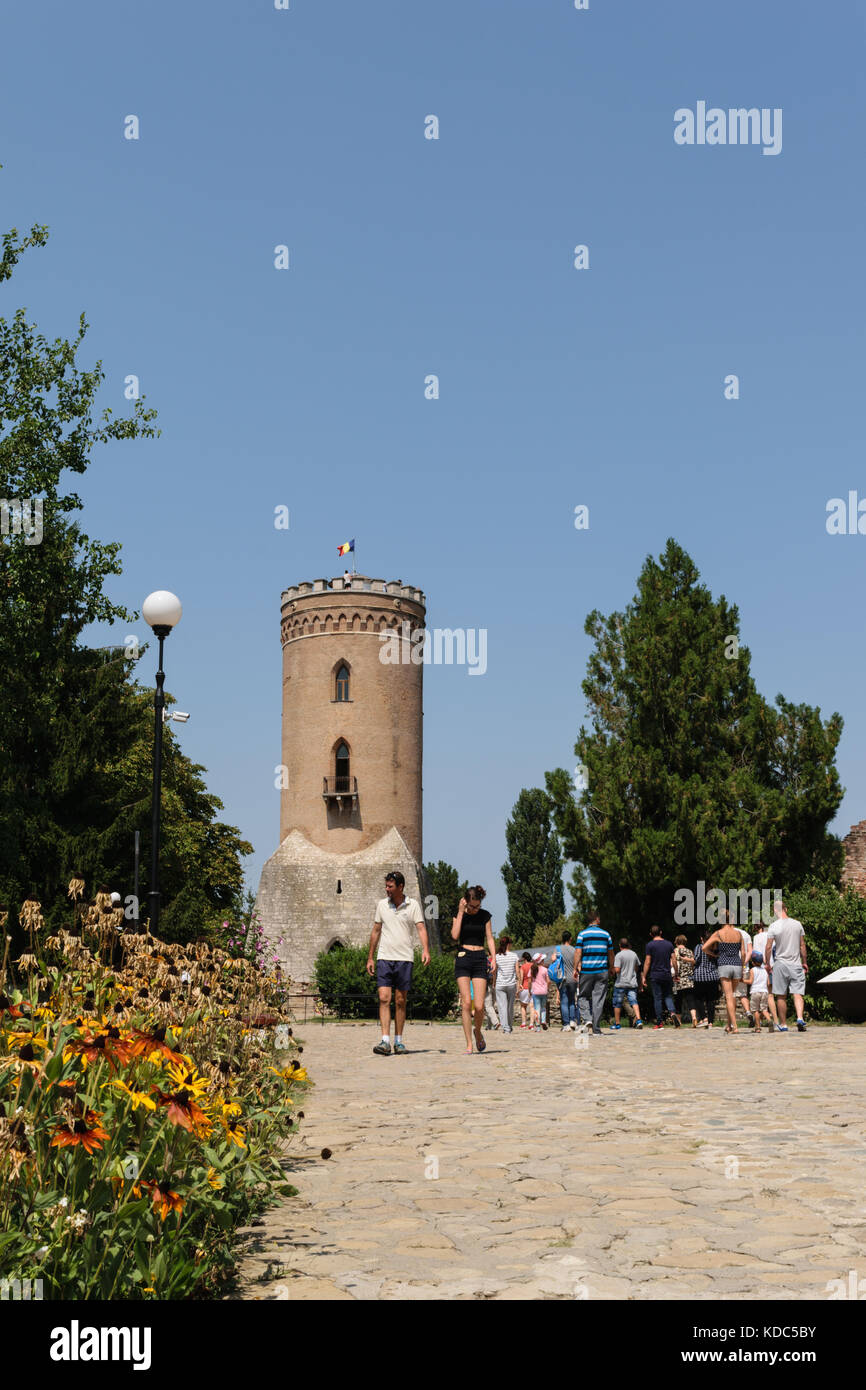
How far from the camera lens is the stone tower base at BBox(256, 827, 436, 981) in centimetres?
4712

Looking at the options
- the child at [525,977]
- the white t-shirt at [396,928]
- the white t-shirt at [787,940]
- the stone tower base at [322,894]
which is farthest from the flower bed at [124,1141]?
the stone tower base at [322,894]

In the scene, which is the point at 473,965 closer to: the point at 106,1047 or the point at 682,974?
the point at 106,1047

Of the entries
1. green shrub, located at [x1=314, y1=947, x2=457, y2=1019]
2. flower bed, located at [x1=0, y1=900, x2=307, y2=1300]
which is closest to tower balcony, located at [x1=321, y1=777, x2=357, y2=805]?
green shrub, located at [x1=314, y1=947, x2=457, y2=1019]

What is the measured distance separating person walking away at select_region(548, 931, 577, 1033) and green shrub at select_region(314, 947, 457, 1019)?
5924 millimetres

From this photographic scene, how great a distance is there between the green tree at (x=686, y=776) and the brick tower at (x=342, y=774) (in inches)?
788

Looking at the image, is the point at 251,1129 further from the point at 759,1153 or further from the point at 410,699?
the point at 410,699

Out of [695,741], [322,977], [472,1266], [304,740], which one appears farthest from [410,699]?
[472,1266]

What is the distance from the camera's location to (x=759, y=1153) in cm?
705

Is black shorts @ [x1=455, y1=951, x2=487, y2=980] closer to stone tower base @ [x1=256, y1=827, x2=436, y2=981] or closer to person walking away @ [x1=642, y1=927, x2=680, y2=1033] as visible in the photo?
person walking away @ [x1=642, y1=927, x2=680, y2=1033]

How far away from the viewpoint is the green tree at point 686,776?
26531mm

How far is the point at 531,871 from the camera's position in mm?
66062

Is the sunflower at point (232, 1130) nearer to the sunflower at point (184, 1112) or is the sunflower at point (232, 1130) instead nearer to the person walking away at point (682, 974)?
the sunflower at point (184, 1112)

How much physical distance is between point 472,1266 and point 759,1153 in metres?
3.01

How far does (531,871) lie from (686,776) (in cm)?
3919
